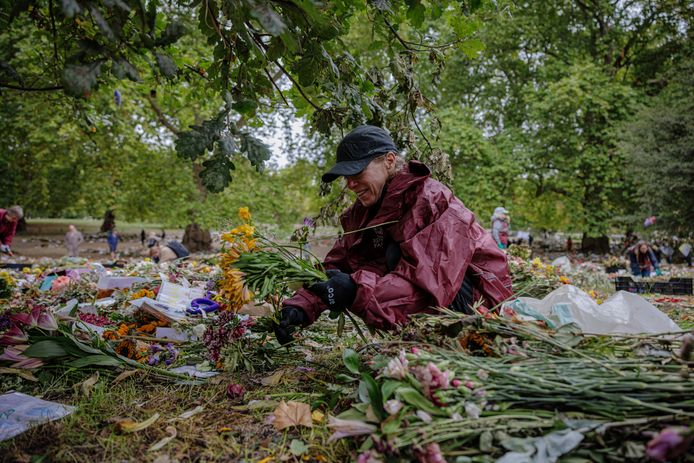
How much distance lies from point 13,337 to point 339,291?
2122 millimetres

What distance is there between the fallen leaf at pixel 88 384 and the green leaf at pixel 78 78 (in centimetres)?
159

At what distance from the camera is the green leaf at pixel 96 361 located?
102 inches

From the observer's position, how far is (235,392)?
2.35m

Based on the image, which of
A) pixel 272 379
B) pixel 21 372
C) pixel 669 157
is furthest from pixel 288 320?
pixel 669 157

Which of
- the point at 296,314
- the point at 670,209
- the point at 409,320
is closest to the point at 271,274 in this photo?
the point at 296,314

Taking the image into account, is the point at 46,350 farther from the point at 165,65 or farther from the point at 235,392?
the point at 165,65

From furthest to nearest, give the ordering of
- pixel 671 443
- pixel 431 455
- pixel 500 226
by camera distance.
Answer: pixel 500 226 → pixel 431 455 → pixel 671 443

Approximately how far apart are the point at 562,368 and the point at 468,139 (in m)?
16.1

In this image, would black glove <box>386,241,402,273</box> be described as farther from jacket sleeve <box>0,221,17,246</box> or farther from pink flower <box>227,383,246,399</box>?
jacket sleeve <box>0,221,17,246</box>

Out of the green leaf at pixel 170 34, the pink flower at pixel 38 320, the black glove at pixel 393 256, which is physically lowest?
the pink flower at pixel 38 320

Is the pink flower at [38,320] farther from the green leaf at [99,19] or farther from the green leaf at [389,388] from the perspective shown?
the green leaf at [389,388]

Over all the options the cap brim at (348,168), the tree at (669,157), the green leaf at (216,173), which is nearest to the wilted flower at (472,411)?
the cap brim at (348,168)

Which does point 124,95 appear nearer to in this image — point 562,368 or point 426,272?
point 426,272

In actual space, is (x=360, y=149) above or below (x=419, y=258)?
above
